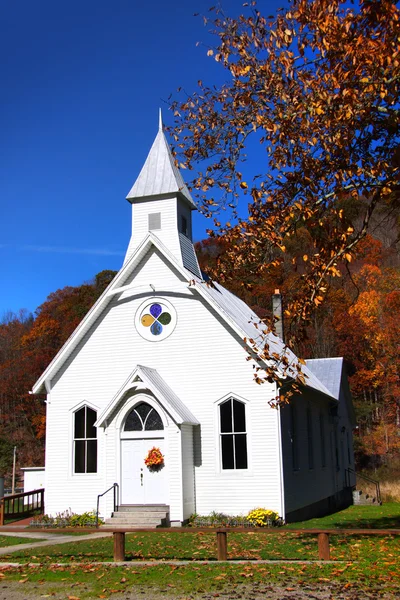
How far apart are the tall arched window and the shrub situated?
3.90 m

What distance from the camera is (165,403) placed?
19.9m

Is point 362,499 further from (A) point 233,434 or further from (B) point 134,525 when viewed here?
(B) point 134,525

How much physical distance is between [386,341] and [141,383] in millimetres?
33232

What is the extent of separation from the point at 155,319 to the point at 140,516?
21.1 feet

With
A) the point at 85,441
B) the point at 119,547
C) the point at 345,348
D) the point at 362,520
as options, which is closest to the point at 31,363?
the point at 345,348

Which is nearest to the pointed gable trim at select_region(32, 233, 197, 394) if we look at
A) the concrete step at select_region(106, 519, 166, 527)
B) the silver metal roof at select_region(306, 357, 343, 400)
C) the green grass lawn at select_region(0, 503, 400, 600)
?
the concrete step at select_region(106, 519, 166, 527)

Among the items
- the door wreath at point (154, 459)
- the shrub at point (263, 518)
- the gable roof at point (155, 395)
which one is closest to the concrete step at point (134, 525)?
the door wreath at point (154, 459)

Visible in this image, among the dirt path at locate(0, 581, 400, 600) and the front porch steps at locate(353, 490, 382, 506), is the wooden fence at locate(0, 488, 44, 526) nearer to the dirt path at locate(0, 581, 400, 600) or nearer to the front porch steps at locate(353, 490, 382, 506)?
the dirt path at locate(0, 581, 400, 600)

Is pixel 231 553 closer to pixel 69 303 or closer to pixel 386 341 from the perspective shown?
pixel 386 341

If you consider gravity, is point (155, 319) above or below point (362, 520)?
above

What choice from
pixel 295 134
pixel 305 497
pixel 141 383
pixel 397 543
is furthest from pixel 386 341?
pixel 295 134

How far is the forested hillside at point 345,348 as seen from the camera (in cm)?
4894

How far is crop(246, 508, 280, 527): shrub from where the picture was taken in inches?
760

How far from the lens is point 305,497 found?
23.1 meters
